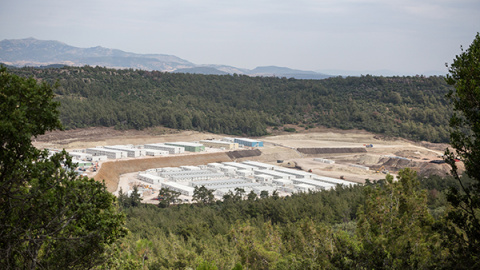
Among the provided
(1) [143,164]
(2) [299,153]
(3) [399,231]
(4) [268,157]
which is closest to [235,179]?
(1) [143,164]

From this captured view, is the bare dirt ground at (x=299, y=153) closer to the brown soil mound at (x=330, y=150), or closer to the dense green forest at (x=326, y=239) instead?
the brown soil mound at (x=330, y=150)

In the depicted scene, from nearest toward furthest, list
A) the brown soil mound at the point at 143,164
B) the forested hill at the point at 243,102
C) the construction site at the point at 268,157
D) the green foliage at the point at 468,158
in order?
1. the green foliage at the point at 468,158
2. the brown soil mound at the point at 143,164
3. the construction site at the point at 268,157
4. the forested hill at the point at 243,102

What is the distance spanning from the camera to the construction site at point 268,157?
6144 centimetres

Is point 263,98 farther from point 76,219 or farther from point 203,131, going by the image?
point 76,219

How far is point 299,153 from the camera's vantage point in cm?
8631

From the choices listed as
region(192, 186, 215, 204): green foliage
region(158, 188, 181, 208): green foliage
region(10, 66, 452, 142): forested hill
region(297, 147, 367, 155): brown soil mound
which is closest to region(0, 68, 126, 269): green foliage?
region(158, 188, 181, 208): green foliage

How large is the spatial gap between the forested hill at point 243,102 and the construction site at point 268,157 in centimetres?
452

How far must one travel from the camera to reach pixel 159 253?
21297 millimetres

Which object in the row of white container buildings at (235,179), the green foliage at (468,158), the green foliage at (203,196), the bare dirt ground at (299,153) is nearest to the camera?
the green foliage at (468,158)

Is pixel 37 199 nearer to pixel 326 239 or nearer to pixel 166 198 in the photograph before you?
pixel 326 239

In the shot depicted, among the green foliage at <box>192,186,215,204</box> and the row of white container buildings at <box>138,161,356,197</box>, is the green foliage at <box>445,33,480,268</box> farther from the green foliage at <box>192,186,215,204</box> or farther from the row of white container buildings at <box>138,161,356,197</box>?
the row of white container buildings at <box>138,161,356,197</box>

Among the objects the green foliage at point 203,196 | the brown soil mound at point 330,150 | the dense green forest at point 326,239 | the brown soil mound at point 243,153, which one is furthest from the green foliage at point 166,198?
the brown soil mound at point 330,150

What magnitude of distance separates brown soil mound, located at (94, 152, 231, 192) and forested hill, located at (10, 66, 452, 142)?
21.0 metres

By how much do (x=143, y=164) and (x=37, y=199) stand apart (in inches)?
2469
